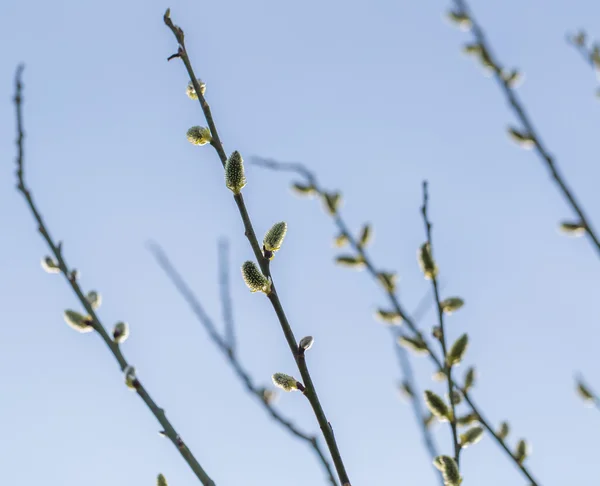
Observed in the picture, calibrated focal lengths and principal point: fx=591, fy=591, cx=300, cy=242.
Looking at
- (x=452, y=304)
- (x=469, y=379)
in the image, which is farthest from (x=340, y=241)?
(x=469, y=379)

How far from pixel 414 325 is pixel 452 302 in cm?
21

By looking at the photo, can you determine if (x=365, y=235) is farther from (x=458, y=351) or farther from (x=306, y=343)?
(x=306, y=343)

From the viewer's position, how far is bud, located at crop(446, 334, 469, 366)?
7.20ft

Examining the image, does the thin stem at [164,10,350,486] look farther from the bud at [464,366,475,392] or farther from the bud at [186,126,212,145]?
the bud at [464,366,475,392]

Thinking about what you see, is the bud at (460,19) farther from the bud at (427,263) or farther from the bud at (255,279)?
the bud at (255,279)

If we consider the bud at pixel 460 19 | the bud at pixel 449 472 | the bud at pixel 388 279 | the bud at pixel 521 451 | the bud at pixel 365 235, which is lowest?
the bud at pixel 449 472

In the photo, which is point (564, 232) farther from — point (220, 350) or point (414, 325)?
point (220, 350)

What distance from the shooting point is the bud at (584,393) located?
2.54 meters

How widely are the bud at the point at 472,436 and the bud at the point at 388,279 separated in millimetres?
882

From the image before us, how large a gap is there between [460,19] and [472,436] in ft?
8.77

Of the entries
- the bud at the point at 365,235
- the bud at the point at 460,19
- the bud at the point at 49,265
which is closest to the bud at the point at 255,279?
the bud at the point at 49,265

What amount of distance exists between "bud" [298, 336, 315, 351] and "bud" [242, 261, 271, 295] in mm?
132

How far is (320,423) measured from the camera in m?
1.22

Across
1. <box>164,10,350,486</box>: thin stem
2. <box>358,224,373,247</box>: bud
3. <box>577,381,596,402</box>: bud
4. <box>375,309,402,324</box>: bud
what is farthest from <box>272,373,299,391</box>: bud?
<box>358,224,373,247</box>: bud
